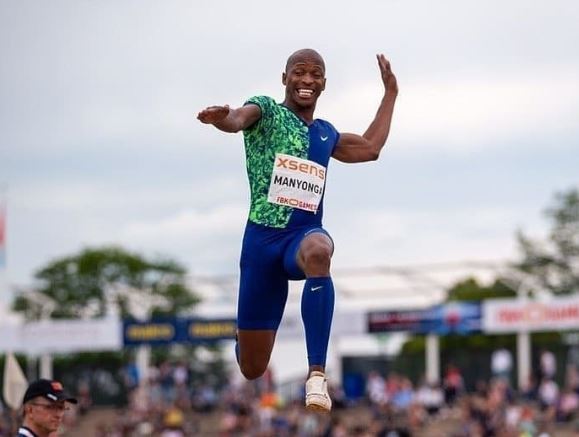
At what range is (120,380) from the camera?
56969 millimetres

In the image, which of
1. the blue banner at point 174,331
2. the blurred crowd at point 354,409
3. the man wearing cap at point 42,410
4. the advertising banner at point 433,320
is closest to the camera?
the man wearing cap at point 42,410

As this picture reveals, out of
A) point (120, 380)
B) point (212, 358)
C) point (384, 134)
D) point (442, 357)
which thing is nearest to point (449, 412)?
point (442, 357)

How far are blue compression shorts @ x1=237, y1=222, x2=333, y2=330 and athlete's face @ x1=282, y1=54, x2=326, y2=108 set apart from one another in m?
1.01

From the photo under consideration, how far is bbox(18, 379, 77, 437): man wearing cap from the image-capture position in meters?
12.1

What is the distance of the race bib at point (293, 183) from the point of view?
11.5m

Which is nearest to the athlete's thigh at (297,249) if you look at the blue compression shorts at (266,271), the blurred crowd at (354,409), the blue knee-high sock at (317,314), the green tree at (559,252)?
the blue compression shorts at (266,271)

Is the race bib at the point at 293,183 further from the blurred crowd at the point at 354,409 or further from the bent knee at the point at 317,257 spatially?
the blurred crowd at the point at 354,409

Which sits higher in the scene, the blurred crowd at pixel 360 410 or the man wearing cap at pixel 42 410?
the man wearing cap at pixel 42 410

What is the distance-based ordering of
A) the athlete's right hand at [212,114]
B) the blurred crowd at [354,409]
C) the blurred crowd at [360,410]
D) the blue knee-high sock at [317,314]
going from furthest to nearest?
the blurred crowd at [354,409], the blurred crowd at [360,410], the blue knee-high sock at [317,314], the athlete's right hand at [212,114]

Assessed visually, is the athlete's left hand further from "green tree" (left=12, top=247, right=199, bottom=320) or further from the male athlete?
"green tree" (left=12, top=247, right=199, bottom=320)

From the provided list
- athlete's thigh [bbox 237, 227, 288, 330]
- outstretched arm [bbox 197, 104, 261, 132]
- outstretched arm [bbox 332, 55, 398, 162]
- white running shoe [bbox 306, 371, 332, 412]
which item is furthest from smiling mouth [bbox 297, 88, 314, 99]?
white running shoe [bbox 306, 371, 332, 412]

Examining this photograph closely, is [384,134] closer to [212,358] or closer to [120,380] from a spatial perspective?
[120,380]

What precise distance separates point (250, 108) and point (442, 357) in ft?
145

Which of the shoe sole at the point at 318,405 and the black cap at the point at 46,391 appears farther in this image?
the black cap at the point at 46,391
